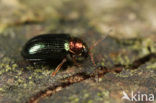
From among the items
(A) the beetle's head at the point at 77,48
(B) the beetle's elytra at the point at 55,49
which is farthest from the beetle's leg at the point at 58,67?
(A) the beetle's head at the point at 77,48

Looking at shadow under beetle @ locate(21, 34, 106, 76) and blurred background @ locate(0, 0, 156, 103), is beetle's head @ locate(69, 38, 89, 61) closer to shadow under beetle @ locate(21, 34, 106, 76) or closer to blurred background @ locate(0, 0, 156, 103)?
shadow under beetle @ locate(21, 34, 106, 76)

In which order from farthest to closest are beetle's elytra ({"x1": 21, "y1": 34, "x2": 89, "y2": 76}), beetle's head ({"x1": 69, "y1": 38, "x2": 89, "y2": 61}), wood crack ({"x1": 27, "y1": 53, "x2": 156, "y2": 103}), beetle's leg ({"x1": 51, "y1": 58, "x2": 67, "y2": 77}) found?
beetle's head ({"x1": 69, "y1": 38, "x2": 89, "y2": 61}), beetle's elytra ({"x1": 21, "y1": 34, "x2": 89, "y2": 76}), beetle's leg ({"x1": 51, "y1": 58, "x2": 67, "y2": 77}), wood crack ({"x1": 27, "y1": 53, "x2": 156, "y2": 103})

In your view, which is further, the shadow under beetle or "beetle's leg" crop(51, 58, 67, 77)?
the shadow under beetle

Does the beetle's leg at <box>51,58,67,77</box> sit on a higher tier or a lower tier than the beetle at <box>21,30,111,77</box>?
lower

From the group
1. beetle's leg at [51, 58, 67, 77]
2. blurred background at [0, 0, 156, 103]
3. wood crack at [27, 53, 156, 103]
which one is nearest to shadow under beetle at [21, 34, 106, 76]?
beetle's leg at [51, 58, 67, 77]

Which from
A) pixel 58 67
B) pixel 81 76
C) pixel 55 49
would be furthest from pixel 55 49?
pixel 81 76

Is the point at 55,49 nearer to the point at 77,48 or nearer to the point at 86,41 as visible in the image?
the point at 77,48

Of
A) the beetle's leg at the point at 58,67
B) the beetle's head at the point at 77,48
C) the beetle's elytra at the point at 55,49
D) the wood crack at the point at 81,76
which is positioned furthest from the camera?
the beetle's head at the point at 77,48

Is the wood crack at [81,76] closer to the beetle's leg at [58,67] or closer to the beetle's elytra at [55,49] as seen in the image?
the beetle's leg at [58,67]
